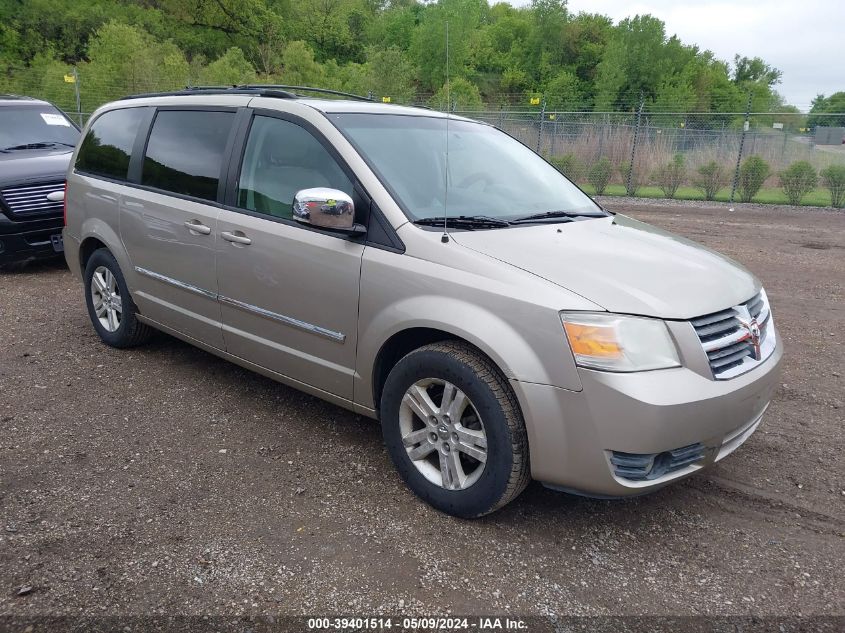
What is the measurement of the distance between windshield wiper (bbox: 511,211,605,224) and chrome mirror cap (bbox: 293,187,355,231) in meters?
0.86

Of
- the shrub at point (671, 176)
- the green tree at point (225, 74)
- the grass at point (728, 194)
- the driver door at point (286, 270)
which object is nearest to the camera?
the driver door at point (286, 270)

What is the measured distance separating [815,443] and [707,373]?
65.2 inches

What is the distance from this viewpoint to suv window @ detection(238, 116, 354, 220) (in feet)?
11.1

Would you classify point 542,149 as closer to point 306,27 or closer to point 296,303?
point 296,303

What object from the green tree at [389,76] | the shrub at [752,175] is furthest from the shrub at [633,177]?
the green tree at [389,76]

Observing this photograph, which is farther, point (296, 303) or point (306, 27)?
point (306, 27)

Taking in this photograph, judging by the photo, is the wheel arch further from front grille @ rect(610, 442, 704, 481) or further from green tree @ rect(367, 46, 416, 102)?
green tree @ rect(367, 46, 416, 102)

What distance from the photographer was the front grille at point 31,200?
7320mm

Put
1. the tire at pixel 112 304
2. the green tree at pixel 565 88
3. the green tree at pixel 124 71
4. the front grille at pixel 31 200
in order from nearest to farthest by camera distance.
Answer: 1. the tire at pixel 112 304
2. the front grille at pixel 31 200
3. the green tree at pixel 124 71
4. the green tree at pixel 565 88

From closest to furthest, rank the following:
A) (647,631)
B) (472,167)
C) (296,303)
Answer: (647,631)
(296,303)
(472,167)

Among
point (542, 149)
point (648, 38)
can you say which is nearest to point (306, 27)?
point (648, 38)

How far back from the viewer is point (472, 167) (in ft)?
12.2

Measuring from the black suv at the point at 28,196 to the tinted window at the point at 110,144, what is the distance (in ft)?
9.01

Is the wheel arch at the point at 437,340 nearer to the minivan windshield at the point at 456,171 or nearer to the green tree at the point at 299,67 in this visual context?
the minivan windshield at the point at 456,171
